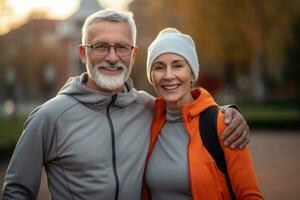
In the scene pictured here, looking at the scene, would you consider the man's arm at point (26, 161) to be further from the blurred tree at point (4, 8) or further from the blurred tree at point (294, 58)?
the blurred tree at point (294, 58)

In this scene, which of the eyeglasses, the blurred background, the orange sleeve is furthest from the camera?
the blurred background

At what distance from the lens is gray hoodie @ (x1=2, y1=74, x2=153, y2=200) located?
127 inches

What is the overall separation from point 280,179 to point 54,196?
324 inches

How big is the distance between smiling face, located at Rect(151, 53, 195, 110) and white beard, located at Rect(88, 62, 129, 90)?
0.25m

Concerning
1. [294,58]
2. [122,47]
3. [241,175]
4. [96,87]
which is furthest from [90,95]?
[294,58]

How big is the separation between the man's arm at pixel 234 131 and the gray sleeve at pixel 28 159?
111cm

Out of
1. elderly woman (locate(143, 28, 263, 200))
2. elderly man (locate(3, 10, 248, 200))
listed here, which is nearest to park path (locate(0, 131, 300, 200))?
elderly woman (locate(143, 28, 263, 200))

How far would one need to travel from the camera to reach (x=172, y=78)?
3477mm

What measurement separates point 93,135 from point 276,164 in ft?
34.4

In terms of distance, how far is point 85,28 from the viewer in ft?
11.4

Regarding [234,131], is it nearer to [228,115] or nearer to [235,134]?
[235,134]

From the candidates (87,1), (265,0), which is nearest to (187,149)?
(265,0)

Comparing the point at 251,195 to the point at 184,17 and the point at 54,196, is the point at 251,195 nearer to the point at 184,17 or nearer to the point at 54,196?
the point at 54,196

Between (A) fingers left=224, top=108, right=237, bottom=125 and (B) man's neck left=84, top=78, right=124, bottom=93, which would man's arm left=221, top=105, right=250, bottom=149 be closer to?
(A) fingers left=224, top=108, right=237, bottom=125
